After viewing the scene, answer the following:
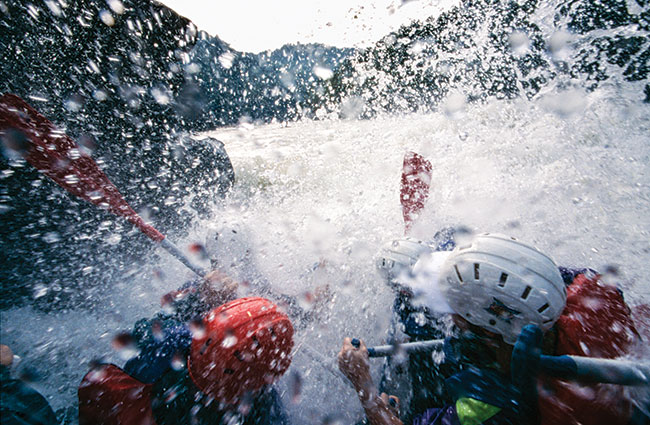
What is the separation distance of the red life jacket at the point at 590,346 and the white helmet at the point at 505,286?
0.22 metres

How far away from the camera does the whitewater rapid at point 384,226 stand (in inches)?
107

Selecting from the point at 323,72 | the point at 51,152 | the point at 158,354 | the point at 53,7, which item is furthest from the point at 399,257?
the point at 323,72

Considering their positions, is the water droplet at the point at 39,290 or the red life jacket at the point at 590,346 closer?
the red life jacket at the point at 590,346

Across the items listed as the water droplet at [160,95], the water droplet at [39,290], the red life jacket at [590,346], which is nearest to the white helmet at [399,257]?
the red life jacket at [590,346]

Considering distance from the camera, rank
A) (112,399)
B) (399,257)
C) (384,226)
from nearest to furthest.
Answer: (112,399) → (399,257) → (384,226)

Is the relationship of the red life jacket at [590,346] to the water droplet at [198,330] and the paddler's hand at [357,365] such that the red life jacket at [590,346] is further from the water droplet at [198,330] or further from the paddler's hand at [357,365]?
the water droplet at [198,330]

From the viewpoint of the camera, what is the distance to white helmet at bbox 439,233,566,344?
1.11 m

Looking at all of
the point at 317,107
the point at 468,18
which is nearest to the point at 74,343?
the point at 468,18

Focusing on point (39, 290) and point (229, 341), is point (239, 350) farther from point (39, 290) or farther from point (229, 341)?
point (39, 290)

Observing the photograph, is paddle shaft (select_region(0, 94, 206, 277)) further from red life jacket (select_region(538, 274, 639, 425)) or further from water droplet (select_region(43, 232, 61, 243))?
red life jacket (select_region(538, 274, 639, 425))

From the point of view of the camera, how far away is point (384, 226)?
13.6 ft

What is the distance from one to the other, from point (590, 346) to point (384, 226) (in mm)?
3028

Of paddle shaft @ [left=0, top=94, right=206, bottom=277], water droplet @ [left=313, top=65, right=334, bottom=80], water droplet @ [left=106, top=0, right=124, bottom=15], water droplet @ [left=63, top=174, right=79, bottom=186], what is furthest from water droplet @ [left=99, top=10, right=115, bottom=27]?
water droplet @ [left=313, top=65, right=334, bottom=80]

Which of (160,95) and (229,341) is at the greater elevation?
(160,95)
